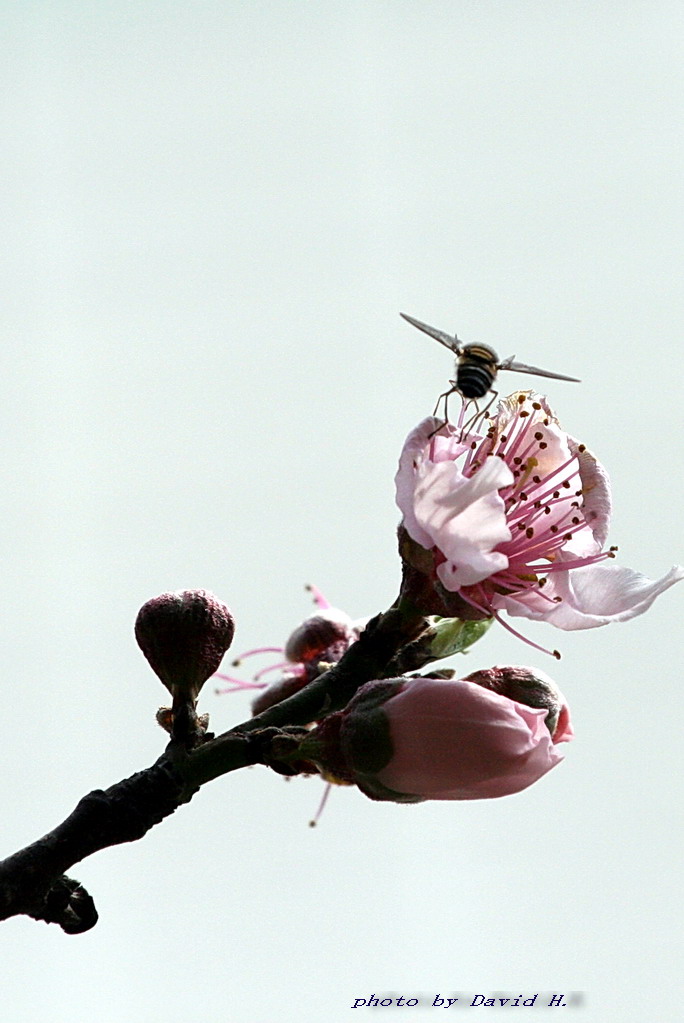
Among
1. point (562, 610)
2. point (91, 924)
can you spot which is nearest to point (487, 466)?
point (562, 610)

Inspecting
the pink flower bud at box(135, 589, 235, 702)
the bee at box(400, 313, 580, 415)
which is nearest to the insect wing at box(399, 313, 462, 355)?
the bee at box(400, 313, 580, 415)

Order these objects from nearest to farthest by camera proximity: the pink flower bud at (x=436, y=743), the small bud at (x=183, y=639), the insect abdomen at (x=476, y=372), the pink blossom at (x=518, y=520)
Result: the pink flower bud at (x=436, y=743) → the pink blossom at (x=518, y=520) → the small bud at (x=183, y=639) → the insect abdomen at (x=476, y=372)

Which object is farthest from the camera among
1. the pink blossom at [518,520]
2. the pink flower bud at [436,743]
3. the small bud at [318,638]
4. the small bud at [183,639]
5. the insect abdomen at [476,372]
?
the small bud at [318,638]

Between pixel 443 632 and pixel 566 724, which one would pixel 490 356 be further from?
pixel 566 724

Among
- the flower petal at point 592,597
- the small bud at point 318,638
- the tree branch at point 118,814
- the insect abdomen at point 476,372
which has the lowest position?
the tree branch at point 118,814

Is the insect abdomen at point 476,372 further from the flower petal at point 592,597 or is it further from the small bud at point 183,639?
the small bud at point 183,639

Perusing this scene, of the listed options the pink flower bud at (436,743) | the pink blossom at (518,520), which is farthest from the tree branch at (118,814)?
the pink blossom at (518,520)

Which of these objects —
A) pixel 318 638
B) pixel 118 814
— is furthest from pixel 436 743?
pixel 318 638
